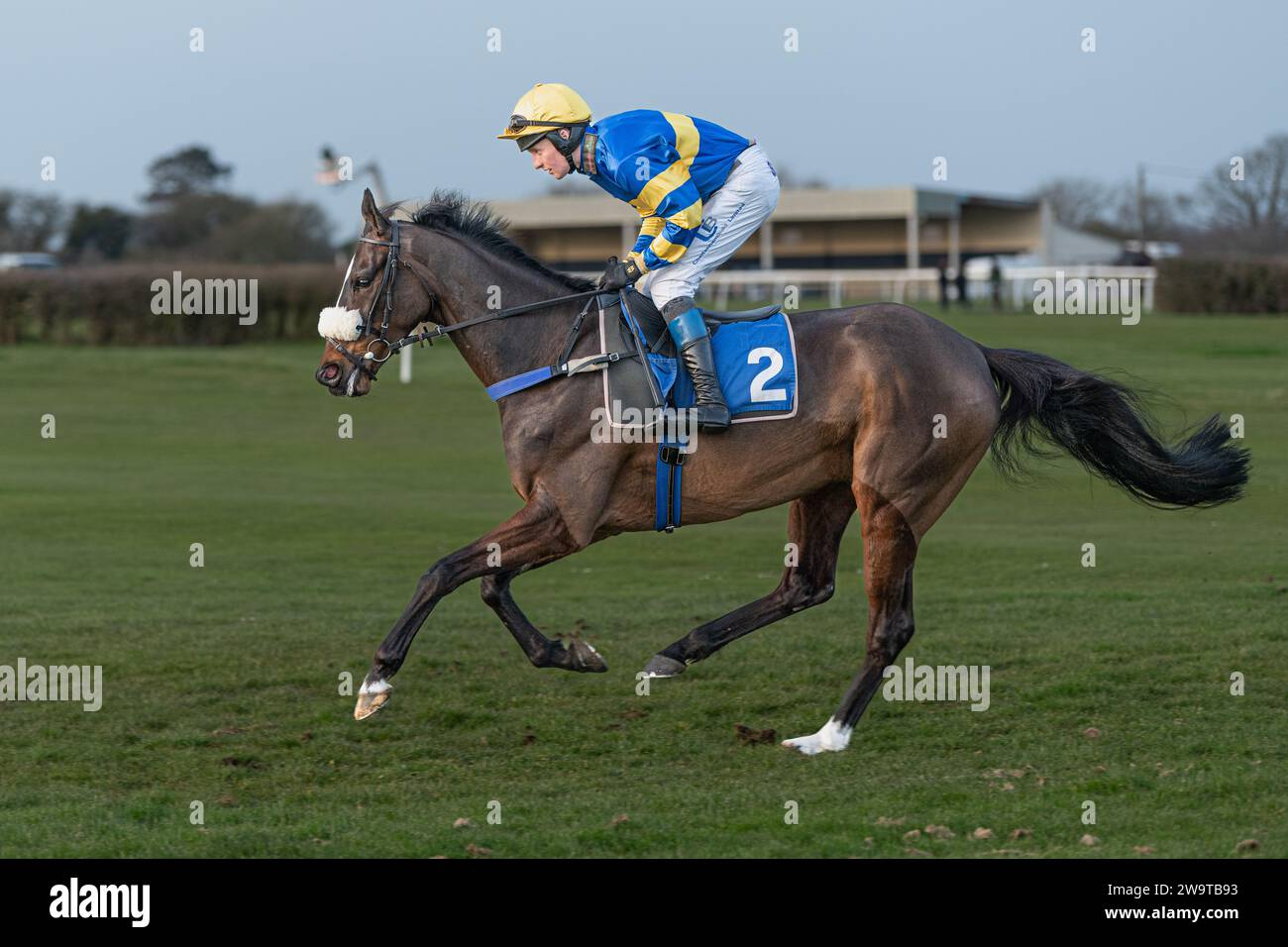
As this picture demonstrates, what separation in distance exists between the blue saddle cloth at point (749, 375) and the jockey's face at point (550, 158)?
0.88 metres

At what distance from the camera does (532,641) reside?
6.65m

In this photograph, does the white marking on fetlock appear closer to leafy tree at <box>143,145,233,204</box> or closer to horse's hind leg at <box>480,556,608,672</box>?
horse's hind leg at <box>480,556,608,672</box>

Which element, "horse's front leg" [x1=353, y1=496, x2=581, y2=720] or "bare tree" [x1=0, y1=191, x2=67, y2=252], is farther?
"bare tree" [x1=0, y1=191, x2=67, y2=252]

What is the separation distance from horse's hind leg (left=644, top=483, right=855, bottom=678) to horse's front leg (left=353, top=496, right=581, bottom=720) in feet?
2.64

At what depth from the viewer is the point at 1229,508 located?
47.6 ft

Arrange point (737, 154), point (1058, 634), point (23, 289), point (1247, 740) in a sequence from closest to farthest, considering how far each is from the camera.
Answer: point (1247, 740)
point (737, 154)
point (1058, 634)
point (23, 289)

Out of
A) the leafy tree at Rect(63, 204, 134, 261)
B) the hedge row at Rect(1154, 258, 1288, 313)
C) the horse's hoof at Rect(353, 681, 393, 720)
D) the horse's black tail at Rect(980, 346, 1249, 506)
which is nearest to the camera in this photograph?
the horse's hoof at Rect(353, 681, 393, 720)

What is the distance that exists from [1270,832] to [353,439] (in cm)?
1653

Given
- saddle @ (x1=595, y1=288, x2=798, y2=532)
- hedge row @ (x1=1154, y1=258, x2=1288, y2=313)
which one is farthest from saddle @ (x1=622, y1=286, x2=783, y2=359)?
hedge row @ (x1=1154, y1=258, x2=1288, y2=313)

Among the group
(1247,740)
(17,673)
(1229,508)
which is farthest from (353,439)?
(1247,740)

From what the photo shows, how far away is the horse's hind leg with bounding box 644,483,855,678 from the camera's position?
23.2 feet

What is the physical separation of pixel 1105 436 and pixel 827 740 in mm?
2030

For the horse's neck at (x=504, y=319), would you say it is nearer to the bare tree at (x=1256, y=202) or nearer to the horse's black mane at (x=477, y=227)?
the horse's black mane at (x=477, y=227)
